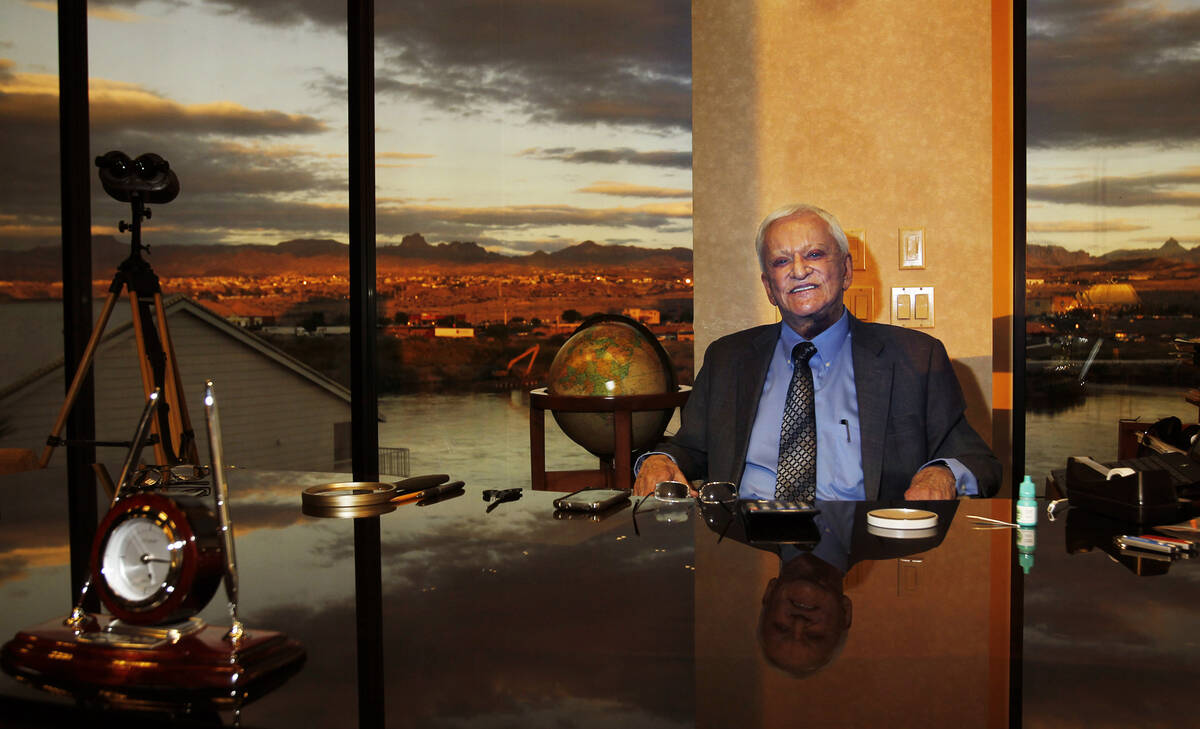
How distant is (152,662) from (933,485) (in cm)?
147

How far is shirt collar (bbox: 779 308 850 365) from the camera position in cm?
222

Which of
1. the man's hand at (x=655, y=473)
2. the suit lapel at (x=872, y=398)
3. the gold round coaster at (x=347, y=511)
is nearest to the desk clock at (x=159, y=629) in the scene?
the gold round coaster at (x=347, y=511)

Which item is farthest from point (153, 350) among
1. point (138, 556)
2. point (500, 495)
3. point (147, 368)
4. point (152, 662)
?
point (152, 662)

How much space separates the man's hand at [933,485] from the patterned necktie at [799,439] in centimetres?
26

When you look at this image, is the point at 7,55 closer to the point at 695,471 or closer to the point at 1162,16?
the point at 695,471

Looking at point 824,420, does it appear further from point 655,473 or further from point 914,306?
point 914,306

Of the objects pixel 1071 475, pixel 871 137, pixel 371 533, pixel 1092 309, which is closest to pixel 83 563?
pixel 371 533

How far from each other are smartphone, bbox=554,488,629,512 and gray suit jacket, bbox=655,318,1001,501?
518mm

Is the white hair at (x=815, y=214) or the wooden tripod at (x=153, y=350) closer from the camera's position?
the white hair at (x=815, y=214)

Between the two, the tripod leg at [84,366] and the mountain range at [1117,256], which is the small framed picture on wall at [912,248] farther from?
the tripod leg at [84,366]

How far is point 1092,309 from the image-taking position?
145 inches

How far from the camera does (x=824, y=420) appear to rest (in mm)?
2162

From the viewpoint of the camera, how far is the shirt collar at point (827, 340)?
222cm

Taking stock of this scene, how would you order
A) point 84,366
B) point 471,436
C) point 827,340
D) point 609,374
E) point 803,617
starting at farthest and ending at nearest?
point 471,436
point 609,374
point 84,366
point 827,340
point 803,617
